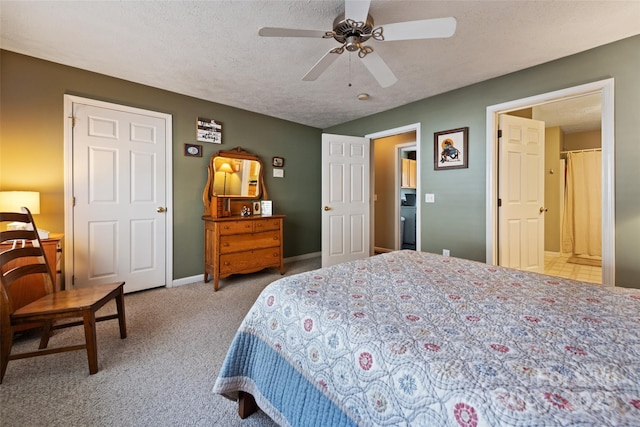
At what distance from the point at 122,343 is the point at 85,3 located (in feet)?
8.12

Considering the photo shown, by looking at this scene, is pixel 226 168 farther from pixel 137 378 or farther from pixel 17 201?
pixel 137 378

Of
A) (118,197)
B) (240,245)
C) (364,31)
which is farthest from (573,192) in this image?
(118,197)

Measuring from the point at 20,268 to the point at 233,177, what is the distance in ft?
7.69

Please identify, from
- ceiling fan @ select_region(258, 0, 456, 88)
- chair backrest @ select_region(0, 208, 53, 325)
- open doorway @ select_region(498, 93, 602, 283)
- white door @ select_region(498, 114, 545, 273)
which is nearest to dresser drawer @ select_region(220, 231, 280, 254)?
chair backrest @ select_region(0, 208, 53, 325)

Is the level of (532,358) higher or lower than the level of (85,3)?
lower

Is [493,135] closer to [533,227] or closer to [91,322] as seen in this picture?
[533,227]

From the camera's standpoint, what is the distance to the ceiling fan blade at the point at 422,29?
149 cm

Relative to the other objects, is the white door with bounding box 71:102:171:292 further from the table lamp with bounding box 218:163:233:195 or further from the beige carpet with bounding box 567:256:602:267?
the beige carpet with bounding box 567:256:602:267

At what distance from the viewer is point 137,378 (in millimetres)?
1615

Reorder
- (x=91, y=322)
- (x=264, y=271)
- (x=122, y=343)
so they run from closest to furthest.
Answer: (x=91, y=322), (x=122, y=343), (x=264, y=271)

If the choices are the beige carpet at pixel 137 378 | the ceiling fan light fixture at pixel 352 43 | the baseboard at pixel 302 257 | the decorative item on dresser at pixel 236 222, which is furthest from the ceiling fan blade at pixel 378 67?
the baseboard at pixel 302 257

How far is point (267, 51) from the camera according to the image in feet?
7.68

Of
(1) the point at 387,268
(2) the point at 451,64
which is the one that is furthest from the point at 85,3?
(2) the point at 451,64

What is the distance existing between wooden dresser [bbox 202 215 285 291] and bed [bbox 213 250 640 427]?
208 cm
